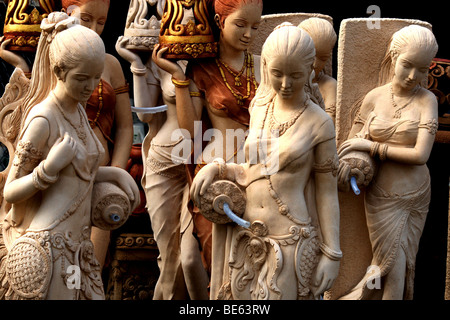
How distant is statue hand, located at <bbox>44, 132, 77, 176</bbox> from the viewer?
8211 millimetres

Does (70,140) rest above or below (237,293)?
above

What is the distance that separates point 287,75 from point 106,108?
1.68 m

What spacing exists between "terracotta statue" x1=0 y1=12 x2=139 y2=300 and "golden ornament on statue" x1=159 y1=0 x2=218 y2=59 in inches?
45.1

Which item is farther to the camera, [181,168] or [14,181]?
[181,168]

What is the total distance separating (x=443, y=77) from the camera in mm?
10664

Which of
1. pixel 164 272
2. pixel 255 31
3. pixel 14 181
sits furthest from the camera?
pixel 164 272

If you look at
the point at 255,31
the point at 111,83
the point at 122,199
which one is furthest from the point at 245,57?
the point at 122,199

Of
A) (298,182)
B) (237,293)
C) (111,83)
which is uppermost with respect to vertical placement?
(111,83)

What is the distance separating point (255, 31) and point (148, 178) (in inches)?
50.3

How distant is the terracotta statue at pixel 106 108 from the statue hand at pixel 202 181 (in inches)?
51.4

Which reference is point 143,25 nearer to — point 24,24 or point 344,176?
point 24,24

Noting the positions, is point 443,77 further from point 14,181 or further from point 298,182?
point 14,181

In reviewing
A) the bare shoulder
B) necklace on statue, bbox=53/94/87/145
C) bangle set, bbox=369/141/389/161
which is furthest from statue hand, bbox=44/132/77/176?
bangle set, bbox=369/141/389/161

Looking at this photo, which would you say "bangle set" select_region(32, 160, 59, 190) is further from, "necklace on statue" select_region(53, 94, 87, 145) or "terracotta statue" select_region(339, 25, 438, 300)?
"terracotta statue" select_region(339, 25, 438, 300)
